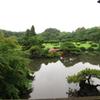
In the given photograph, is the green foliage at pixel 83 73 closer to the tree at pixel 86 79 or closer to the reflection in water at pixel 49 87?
the tree at pixel 86 79

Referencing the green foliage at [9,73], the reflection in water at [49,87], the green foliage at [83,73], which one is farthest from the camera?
the reflection in water at [49,87]

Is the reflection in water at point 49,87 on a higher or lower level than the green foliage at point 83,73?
lower

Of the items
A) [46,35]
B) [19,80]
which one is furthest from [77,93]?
[46,35]

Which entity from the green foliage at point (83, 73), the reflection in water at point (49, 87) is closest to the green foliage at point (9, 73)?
the reflection in water at point (49, 87)

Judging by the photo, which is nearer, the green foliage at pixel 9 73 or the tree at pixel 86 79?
the green foliage at pixel 9 73

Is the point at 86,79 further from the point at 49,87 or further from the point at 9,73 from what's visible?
the point at 9,73

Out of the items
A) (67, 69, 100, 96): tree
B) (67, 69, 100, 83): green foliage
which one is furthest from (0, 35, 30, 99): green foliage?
(67, 69, 100, 96): tree

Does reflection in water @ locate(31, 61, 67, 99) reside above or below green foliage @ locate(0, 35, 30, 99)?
below

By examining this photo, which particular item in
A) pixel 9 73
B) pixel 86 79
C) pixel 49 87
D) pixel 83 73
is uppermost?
pixel 9 73

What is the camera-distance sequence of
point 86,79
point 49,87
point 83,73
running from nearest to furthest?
point 83,73
point 86,79
point 49,87

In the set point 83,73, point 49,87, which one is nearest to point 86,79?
point 83,73

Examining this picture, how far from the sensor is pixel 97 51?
4209 cm

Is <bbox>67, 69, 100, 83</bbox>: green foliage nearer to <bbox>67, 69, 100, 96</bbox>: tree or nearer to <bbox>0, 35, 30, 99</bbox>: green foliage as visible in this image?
<bbox>67, 69, 100, 96</bbox>: tree

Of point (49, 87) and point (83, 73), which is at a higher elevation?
point (83, 73)
